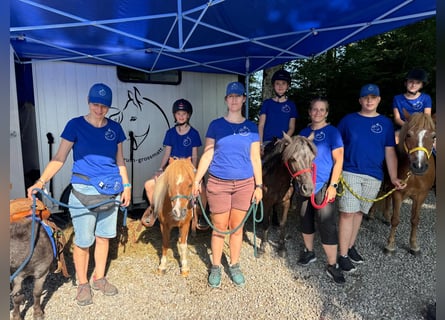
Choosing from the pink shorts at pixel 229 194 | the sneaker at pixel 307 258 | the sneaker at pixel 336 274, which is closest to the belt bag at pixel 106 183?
the pink shorts at pixel 229 194

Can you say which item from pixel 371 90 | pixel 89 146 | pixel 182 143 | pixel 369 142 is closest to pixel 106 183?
pixel 89 146

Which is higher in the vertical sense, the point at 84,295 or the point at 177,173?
the point at 177,173

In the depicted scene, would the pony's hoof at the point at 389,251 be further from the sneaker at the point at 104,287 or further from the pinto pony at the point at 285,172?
the sneaker at the point at 104,287

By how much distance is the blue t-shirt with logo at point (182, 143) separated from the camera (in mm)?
4254

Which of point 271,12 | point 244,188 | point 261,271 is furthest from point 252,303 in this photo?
point 271,12

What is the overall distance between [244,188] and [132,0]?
2.27 m

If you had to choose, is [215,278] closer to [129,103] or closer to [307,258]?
[307,258]

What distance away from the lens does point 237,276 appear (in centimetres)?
319

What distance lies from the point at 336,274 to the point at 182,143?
2689 mm

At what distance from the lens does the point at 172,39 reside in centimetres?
418

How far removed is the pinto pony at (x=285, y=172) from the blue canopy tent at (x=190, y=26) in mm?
1584

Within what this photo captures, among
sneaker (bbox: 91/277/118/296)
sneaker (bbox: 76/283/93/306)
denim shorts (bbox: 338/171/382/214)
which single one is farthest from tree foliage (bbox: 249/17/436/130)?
sneaker (bbox: 76/283/93/306)

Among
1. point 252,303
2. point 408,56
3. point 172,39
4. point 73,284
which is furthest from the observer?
point 408,56

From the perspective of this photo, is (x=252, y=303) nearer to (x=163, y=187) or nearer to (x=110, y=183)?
(x=163, y=187)
